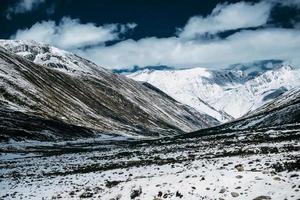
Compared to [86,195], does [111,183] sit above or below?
above

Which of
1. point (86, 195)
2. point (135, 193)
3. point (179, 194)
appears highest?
point (179, 194)

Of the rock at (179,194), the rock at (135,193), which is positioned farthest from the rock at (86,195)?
the rock at (179,194)

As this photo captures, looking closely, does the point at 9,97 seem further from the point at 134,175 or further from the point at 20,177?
the point at 134,175

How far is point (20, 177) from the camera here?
42.3m

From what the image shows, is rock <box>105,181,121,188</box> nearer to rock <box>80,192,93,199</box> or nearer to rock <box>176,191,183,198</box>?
rock <box>80,192,93,199</box>

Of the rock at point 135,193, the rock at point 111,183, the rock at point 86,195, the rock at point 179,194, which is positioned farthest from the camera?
the rock at point 111,183

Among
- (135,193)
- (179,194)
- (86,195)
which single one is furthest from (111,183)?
(179,194)

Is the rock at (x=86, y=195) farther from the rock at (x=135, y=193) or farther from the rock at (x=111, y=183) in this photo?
the rock at (x=135, y=193)

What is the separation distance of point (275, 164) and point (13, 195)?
19070 mm

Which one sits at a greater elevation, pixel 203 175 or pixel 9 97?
pixel 9 97

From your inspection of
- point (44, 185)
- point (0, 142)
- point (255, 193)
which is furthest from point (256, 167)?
point (0, 142)

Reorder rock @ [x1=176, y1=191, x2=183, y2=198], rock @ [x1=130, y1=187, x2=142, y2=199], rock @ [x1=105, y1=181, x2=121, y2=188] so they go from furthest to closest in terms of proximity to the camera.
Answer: rock @ [x1=105, y1=181, x2=121, y2=188], rock @ [x1=130, y1=187, x2=142, y2=199], rock @ [x1=176, y1=191, x2=183, y2=198]

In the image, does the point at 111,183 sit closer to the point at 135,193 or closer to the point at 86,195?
the point at 86,195

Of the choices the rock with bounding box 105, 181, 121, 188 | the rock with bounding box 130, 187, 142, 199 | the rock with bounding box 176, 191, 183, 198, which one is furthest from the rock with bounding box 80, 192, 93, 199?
the rock with bounding box 176, 191, 183, 198
